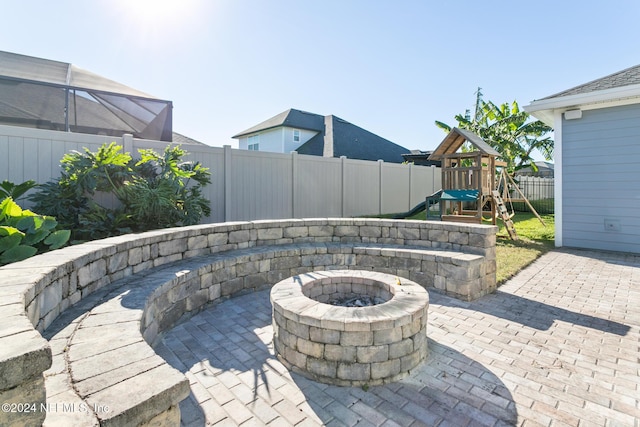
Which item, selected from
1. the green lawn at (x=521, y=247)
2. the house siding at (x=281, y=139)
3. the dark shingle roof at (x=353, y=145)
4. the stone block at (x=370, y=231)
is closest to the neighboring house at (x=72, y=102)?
the stone block at (x=370, y=231)

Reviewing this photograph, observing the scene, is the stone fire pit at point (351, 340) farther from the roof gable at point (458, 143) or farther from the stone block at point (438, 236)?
the roof gable at point (458, 143)

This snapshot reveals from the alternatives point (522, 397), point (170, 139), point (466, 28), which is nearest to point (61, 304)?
point (522, 397)

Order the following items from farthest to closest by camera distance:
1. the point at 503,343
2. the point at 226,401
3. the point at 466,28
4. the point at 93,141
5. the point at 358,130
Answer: the point at 358,130
the point at 466,28
the point at 93,141
the point at 503,343
the point at 226,401

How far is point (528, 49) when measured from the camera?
8938mm

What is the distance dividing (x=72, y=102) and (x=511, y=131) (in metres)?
16.4

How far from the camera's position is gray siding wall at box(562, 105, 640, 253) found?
23.6 ft

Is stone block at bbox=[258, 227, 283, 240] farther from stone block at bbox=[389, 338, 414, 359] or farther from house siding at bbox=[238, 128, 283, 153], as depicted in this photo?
house siding at bbox=[238, 128, 283, 153]

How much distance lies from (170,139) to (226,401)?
26.9 ft

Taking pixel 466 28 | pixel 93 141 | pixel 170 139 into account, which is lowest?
pixel 93 141

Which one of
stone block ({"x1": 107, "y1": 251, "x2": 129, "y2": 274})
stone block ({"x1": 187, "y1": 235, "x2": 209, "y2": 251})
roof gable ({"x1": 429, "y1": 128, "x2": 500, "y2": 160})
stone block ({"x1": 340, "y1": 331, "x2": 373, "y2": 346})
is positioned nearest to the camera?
stone block ({"x1": 340, "y1": 331, "x2": 373, "y2": 346})

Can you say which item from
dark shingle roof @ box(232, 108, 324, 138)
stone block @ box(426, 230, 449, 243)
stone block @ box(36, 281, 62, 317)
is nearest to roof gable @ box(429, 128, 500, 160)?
stone block @ box(426, 230, 449, 243)

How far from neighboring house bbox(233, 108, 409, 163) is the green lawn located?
8.96m

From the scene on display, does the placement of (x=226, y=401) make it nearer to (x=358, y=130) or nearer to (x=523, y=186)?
(x=523, y=186)

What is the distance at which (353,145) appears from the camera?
19.9 meters
